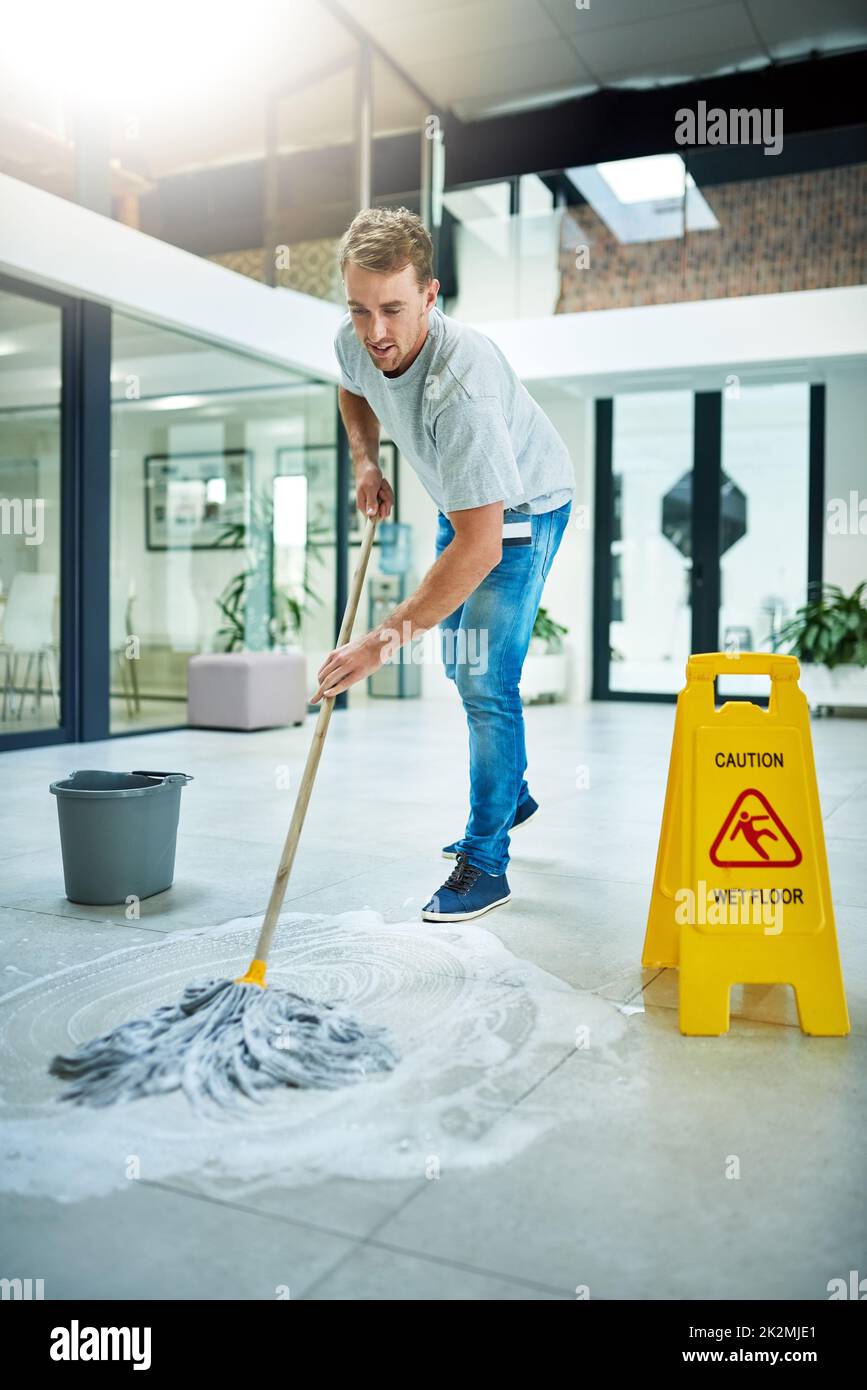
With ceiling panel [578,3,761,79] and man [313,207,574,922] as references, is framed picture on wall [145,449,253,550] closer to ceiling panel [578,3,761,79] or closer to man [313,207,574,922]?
ceiling panel [578,3,761,79]

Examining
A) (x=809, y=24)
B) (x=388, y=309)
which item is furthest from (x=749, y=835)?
(x=809, y=24)

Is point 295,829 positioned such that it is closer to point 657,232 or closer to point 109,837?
point 109,837

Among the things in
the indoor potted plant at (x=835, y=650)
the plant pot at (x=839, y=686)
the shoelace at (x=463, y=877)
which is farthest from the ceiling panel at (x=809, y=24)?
the shoelace at (x=463, y=877)

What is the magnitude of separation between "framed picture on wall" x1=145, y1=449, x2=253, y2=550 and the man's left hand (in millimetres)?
4534

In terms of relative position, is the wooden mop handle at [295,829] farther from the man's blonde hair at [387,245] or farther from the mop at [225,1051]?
the man's blonde hair at [387,245]

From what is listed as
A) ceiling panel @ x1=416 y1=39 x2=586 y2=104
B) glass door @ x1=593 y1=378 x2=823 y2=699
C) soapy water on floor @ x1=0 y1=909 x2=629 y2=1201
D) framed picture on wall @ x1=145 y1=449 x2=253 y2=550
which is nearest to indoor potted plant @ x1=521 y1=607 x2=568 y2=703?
glass door @ x1=593 y1=378 x2=823 y2=699

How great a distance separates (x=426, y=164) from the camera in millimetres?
8047

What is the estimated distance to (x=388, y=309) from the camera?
1.97 m

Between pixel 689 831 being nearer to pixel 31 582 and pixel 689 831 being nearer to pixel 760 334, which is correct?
pixel 31 582

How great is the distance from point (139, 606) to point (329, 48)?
12.4 feet

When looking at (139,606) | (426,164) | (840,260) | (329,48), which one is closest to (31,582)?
(139,606)

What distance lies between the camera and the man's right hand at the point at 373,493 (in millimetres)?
2445

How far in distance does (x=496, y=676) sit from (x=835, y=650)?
5.93 meters
